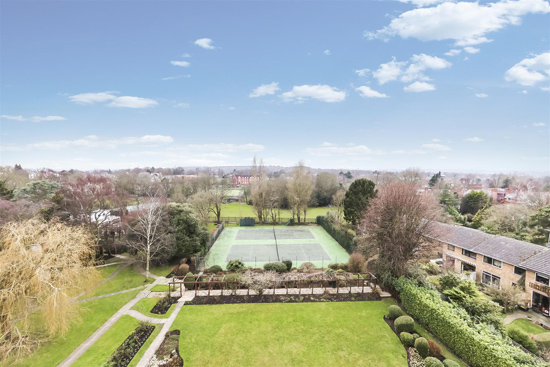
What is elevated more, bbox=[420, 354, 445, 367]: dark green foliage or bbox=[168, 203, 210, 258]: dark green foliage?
bbox=[168, 203, 210, 258]: dark green foliage

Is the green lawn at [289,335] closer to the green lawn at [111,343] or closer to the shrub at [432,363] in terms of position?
the shrub at [432,363]

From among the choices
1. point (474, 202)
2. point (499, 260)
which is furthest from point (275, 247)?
point (474, 202)

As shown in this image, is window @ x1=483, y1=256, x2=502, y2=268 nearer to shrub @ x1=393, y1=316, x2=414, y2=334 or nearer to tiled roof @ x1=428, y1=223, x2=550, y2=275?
tiled roof @ x1=428, y1=223, x2=550, y2=275

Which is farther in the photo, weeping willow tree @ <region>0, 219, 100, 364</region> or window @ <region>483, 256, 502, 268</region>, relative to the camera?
window @ <region>483, 256, 502, 268</region>

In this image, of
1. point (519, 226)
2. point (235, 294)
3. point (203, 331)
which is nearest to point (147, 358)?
point (203, 331)

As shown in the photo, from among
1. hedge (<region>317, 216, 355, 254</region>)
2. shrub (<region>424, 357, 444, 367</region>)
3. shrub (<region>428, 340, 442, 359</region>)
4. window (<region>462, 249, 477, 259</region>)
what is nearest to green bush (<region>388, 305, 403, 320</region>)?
→ shrub (<region>428, 340, 442, 359</region>)
